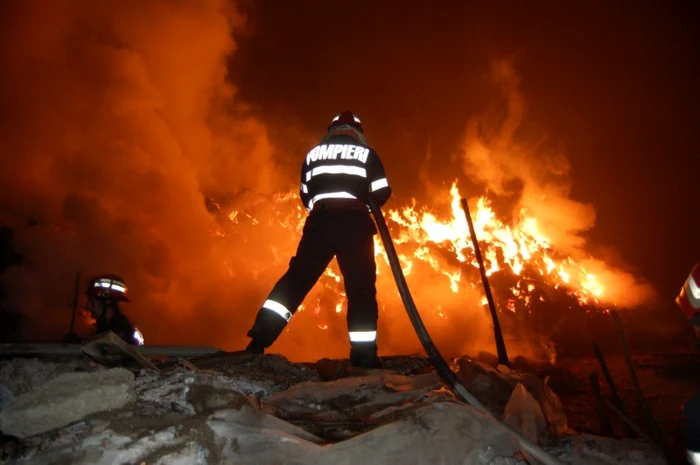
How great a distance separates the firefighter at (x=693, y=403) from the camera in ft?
5.26

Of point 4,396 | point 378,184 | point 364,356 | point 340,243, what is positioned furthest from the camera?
point 378,184

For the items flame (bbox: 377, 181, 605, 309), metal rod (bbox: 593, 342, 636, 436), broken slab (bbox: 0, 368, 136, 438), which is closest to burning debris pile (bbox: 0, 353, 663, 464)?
broken slab (bbox: 0, 368, 136, 438)

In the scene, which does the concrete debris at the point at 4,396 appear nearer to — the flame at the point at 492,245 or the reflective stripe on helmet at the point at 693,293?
the reflective stripe on helmet at the point at 693,293

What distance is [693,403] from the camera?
1.66 metres

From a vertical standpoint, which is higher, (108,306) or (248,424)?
(108,306)

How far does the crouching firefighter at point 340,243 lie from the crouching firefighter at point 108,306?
2.62 metres

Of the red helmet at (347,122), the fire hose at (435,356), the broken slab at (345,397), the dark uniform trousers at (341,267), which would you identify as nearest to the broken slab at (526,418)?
the fire hose at (435,356)

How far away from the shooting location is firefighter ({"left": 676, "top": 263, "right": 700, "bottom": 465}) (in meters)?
1.60

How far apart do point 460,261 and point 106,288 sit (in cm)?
1169

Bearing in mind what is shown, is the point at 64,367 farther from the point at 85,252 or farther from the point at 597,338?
the point at 597,338

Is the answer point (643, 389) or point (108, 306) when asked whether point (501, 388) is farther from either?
point (643, 389)

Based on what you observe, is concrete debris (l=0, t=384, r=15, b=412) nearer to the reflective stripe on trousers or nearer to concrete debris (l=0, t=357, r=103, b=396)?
concrete debris (l=0, t=357, r=103, b=396)

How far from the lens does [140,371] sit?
178 centimetres

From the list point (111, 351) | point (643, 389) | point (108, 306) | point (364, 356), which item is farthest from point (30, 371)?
point (643, 389)
